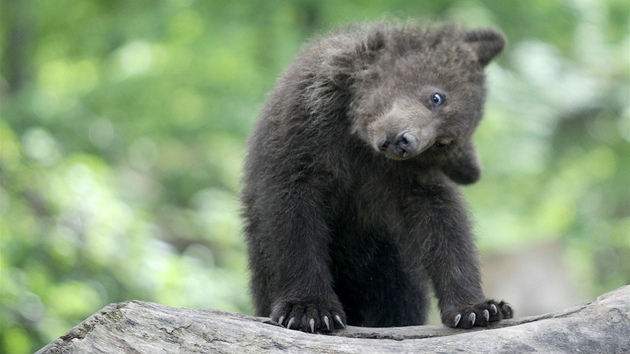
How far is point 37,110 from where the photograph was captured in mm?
9133

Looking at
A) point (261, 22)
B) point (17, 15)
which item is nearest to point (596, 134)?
point (261, 22)

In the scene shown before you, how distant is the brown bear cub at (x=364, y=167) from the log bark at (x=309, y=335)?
1.77ft

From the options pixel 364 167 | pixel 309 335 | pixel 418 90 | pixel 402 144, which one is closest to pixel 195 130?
pixel 364 167

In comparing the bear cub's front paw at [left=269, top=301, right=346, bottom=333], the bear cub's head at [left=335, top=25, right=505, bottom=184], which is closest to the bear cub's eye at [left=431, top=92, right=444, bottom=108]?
the bear cub's head at [left=335, top=25, right=505, bottom=184]

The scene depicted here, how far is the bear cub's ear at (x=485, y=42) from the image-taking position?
5621 millimetres

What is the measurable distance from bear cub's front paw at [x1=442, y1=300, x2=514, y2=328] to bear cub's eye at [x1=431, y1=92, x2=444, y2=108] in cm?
126

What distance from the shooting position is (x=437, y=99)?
5121mm

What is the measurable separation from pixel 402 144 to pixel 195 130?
19.5 feet

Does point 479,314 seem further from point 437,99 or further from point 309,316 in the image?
point 437,99

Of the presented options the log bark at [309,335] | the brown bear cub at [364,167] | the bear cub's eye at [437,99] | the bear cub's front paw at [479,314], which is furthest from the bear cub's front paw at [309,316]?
the bear cub's eye at [437,99]

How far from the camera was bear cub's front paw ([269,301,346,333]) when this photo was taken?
461 cm

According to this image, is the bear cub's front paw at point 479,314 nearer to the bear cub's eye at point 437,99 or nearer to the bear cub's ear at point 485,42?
the bear cub's eye at point 437,99

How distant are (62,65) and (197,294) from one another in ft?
21.8

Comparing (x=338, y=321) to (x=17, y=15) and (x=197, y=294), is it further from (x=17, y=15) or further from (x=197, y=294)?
A: (x=17, y=15)
